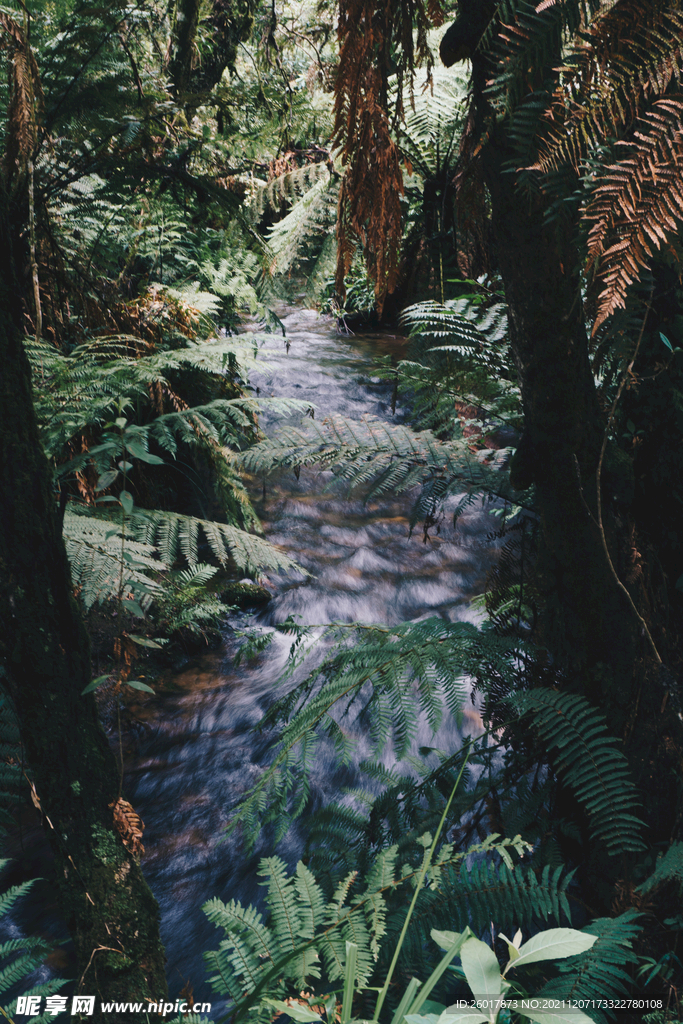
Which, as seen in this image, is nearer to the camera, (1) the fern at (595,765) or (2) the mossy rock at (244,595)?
(1) the fern at (595,765)

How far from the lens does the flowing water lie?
7.95ft

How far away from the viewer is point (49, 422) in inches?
107

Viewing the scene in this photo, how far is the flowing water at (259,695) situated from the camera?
2424mm

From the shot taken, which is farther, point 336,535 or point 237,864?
point 336,535

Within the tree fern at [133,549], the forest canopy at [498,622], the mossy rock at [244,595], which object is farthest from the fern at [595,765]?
the mossy rock at [244,595]

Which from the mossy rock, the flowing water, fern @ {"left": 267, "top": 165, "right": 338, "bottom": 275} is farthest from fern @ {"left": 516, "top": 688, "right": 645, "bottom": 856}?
fern @ {"left": 267, "top": 165, "right": 338, "bottom": 275}

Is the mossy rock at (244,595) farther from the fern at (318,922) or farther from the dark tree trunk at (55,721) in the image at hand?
the fern at (318,922)

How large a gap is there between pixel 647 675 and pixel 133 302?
408 centimetres

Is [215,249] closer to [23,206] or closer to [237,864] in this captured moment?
[23,206]

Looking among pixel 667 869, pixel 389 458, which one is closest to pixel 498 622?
pixel 389 458

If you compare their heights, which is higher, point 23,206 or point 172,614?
point 23,206

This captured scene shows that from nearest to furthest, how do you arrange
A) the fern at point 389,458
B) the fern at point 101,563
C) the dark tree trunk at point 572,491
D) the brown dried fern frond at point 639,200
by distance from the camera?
the brown dried fern frond at point 639,200 < the dark tree trunk at point 572,491 < the fern at point 389,458 < the fern at point 101,563

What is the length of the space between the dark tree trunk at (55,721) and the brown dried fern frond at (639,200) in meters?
1.14

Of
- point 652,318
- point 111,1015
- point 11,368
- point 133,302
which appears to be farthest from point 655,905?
point 133,302
